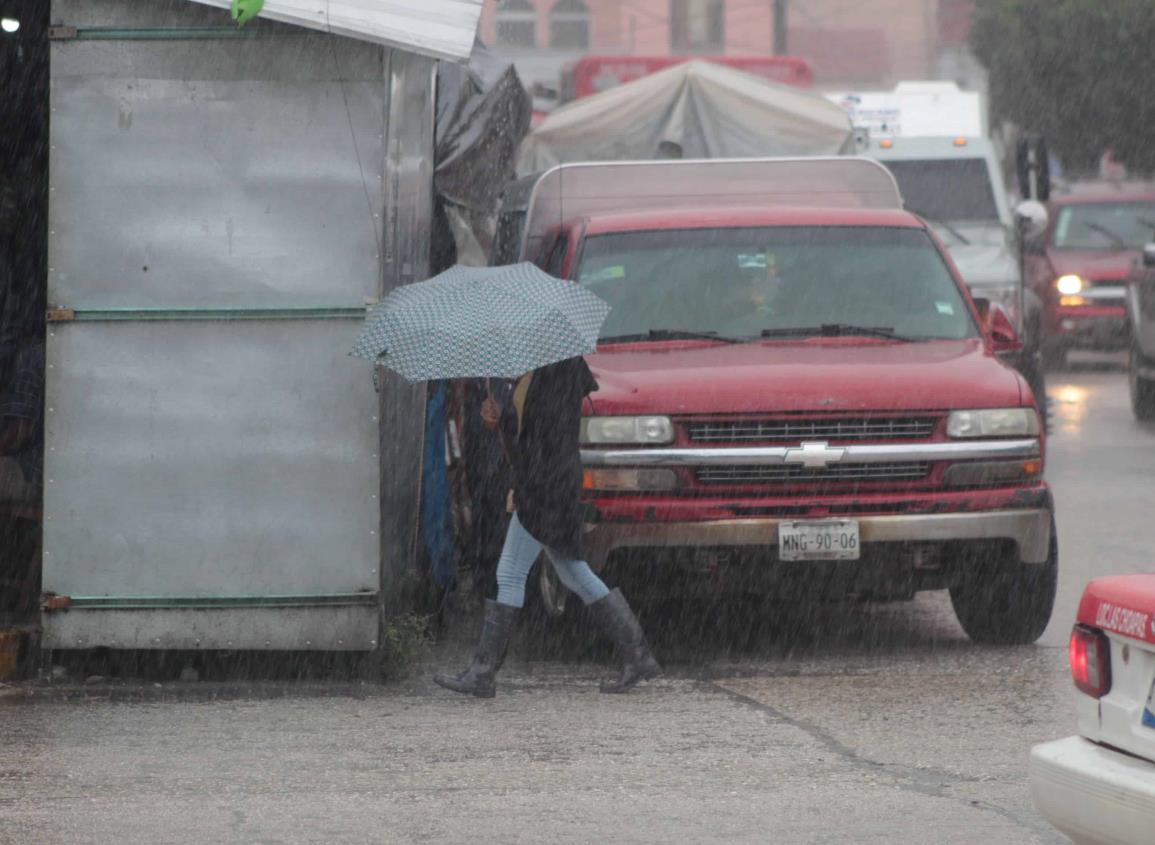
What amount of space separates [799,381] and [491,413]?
4.28 ft

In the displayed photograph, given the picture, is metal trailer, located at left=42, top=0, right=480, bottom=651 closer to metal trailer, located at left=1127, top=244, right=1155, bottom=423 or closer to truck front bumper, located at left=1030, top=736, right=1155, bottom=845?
truck front bumper, located at left=1030, top=736, right=1155, bottom=845

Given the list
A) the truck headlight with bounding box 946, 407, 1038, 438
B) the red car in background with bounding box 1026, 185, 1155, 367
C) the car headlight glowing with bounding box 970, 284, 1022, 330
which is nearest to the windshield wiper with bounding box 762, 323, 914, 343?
the truck headlight with bounding box 946, 407, 1038, 438

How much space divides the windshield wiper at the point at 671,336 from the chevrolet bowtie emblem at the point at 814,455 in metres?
0.95

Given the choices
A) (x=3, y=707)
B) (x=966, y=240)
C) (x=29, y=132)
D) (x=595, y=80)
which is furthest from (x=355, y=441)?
(x=595, y=80)

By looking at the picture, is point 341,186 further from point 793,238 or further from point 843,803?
point 843,803

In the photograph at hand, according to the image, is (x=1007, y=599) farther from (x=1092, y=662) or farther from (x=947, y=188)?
(x=947, y=188)

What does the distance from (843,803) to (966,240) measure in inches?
461

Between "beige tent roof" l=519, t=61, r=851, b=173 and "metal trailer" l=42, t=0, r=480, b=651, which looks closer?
"metal trailer" l=42, t=0, r=480, b=651

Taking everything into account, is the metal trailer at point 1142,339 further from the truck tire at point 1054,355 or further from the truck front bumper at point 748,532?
the truck front bumper at point 748,532

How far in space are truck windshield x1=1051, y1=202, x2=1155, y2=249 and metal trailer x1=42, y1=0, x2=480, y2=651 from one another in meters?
19.0

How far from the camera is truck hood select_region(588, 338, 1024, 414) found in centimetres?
862

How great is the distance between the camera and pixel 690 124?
15.9 m

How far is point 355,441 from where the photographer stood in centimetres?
841

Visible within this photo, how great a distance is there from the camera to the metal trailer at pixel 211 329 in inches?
327
